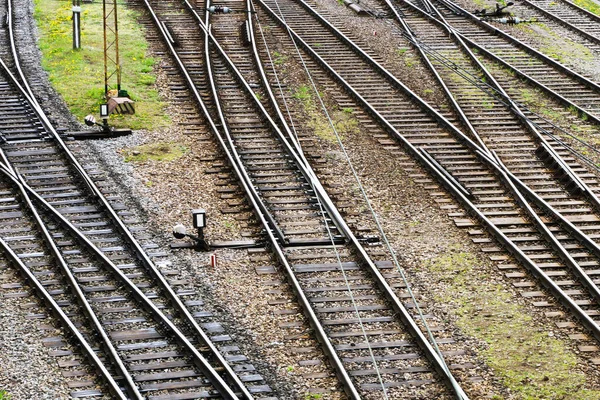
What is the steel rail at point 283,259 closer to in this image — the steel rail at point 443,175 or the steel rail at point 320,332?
the steel rail at point 320,332

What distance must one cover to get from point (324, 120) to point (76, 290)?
10.5 meters

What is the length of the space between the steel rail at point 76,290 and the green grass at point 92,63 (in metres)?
4.40

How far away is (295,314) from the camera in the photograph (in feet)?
51.8

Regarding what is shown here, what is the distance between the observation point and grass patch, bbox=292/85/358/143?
78.9 ft

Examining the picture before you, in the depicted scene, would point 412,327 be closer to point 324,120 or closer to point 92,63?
point 324,120

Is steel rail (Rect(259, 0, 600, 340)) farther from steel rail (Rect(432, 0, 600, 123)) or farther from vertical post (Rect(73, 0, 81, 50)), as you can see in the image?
vertical post (Rect(73, 0, 81, 50))

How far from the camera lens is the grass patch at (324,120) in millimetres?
24047

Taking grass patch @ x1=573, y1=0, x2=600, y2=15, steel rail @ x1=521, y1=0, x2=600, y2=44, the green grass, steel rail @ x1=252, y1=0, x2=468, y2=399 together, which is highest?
grass patch @ x1=573, y1=0, x2=600, y2=15

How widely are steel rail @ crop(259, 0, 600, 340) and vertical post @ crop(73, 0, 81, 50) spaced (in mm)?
6387

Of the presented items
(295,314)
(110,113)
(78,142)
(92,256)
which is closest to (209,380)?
(295,314)

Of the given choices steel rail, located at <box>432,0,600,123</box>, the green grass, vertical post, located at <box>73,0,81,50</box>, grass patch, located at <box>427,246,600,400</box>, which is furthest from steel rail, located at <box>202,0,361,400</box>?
vertical post, located at <box>73,0,81,50</box>

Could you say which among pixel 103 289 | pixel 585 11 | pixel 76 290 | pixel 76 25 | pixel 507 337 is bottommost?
pixel 507 337

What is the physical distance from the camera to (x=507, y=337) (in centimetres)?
1550

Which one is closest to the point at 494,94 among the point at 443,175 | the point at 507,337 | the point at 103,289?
the point at 443,175
